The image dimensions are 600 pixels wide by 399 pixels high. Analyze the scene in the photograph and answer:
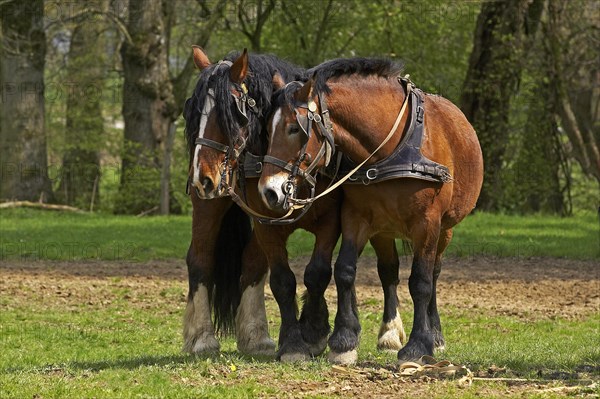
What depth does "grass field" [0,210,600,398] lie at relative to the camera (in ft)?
23.4

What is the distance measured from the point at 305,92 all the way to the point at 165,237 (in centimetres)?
1170

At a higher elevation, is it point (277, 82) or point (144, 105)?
point (144, 105)

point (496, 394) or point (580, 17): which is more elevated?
point (580, 17)

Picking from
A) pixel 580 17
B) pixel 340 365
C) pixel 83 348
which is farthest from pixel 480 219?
pixel 340 365

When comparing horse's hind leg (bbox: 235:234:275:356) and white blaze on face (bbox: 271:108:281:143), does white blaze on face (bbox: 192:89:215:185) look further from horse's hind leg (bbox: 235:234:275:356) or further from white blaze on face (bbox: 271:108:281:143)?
horse's hind leg (bbox: 235:234:275:356)

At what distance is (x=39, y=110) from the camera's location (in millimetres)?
25703

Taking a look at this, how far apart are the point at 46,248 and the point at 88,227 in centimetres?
348

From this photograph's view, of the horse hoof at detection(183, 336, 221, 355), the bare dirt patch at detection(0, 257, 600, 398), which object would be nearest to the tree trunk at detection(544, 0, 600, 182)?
the bare dirt patch at detection(0, 257, 600, 398)

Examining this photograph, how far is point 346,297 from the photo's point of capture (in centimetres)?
813

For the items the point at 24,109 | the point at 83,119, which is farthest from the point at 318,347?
the point at 83,119

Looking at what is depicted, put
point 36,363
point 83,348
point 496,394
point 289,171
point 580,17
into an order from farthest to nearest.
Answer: point 580,17
point 83,348
point 36,363
point 289,171
point 496,394

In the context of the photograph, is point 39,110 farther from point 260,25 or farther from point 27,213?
point 260,25

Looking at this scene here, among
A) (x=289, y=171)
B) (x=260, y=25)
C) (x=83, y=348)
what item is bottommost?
(x=83, y=348)

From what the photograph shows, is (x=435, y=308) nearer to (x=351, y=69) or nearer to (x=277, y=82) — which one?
(x=351, y=69)
